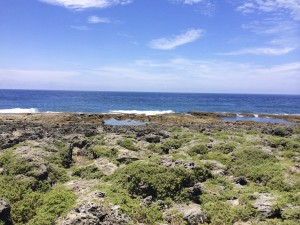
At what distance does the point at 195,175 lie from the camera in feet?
52.6

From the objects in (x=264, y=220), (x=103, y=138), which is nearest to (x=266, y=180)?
(x=264, y=220)

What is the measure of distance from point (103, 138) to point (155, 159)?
8852 mm

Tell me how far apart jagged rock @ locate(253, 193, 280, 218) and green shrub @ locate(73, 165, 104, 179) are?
28.0 feet

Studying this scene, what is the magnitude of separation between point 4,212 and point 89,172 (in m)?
6.38

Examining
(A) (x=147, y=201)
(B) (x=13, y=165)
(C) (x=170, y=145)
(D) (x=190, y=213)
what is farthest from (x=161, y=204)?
(C) (x=170, y=145)

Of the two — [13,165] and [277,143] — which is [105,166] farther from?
[277,143]

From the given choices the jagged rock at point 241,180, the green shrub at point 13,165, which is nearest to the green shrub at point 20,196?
the green shrub at point 13,165

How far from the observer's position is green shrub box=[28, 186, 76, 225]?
37.6ft

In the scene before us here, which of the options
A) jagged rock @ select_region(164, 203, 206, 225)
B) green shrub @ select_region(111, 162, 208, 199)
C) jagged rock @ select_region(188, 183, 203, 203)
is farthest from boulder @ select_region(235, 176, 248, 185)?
jagged rock @ select_region(164, 203, 206, 225)

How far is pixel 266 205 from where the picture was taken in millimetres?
12938

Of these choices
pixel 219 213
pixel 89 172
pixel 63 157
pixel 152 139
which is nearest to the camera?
pixel 219 213

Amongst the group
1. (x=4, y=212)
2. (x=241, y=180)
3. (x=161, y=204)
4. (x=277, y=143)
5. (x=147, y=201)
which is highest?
(x=277, y=143)

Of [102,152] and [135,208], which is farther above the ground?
[102,152]

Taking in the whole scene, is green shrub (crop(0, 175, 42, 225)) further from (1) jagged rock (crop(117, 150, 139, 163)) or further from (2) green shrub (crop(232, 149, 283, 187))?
(2) green shrub (crop(232, 149, 283, 187))
